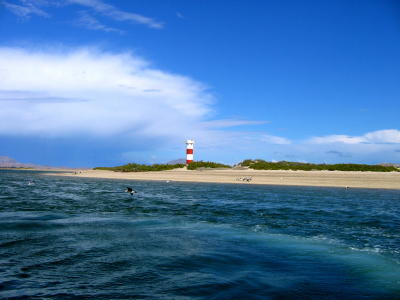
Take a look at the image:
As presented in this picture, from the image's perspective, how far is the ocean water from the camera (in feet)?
22.3

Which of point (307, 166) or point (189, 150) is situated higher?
point (189, 150)

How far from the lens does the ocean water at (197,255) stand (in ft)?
22.3

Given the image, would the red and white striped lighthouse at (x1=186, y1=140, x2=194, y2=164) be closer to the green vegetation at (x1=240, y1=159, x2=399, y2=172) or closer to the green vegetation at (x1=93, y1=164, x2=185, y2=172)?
the green vegetation at (x1=93, y1=164, x2=185, y2=172)

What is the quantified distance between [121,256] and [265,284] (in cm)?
396

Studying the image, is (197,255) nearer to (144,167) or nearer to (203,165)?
(203,165)

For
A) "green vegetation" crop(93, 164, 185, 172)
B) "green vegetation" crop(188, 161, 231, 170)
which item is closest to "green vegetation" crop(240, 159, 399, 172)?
"green vegetation" crop(188, 161, 231, 170)

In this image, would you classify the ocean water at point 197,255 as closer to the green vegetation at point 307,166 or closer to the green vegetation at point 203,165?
the green vegetation at point 307,166

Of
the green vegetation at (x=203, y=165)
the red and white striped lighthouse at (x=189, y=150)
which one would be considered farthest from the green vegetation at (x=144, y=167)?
the green vegetation at (x=203, y=165)

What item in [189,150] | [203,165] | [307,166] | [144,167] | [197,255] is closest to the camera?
[197,255]

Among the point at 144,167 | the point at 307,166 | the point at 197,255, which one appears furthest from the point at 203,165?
the point at 197,255

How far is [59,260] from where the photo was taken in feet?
28.1

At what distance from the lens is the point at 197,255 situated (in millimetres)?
9531

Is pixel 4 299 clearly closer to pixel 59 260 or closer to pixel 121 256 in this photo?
pixel 59 260

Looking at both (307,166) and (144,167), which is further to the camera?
(144,167)
